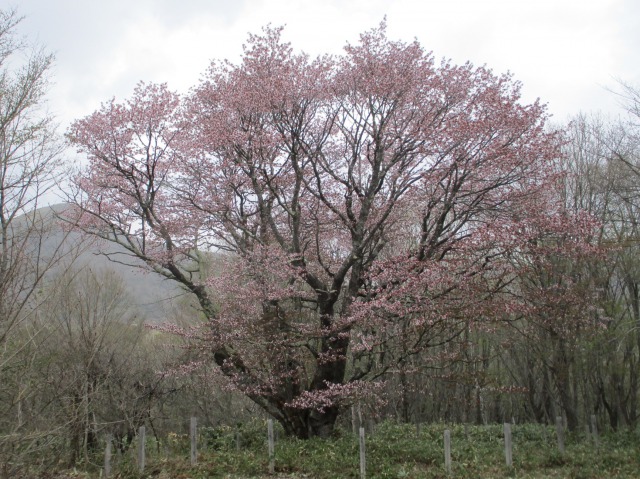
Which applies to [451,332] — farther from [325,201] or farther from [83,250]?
[83,250]

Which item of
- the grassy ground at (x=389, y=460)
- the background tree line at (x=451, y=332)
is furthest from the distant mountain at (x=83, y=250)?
the grassy ground at (x=389, y=460)

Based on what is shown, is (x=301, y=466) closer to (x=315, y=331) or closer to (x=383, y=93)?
(x=315, y=331)

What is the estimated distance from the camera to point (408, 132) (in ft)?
42.4

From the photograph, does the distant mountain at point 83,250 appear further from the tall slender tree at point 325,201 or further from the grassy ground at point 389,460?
the grassy ground at point 389,460

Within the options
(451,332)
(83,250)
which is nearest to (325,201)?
(451,332)

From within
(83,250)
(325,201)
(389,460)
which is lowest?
(389,460)

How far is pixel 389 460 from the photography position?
473 inches

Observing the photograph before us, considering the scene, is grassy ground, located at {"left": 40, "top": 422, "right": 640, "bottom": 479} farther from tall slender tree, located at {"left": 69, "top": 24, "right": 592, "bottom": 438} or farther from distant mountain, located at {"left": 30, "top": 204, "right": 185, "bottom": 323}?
distant mountain, located at {"left": 30, "top": 204, "right": 185, "bottom": 323}

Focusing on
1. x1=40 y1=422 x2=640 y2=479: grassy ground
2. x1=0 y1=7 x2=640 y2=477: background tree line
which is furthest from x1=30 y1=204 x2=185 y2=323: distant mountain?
x1=40 y1=422 x2=640 y2=479: grassy ground

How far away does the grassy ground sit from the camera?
11.1 m

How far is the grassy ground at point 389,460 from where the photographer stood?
1112 cm

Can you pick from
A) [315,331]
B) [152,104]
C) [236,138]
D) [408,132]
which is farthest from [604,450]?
[152,104]

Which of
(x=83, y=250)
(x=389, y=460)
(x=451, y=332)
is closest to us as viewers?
(x=83, y=250)

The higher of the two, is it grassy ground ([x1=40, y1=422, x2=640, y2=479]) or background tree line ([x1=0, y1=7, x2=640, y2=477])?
background tree line ([x1=0, y1=7, x2=640, y2=477])
